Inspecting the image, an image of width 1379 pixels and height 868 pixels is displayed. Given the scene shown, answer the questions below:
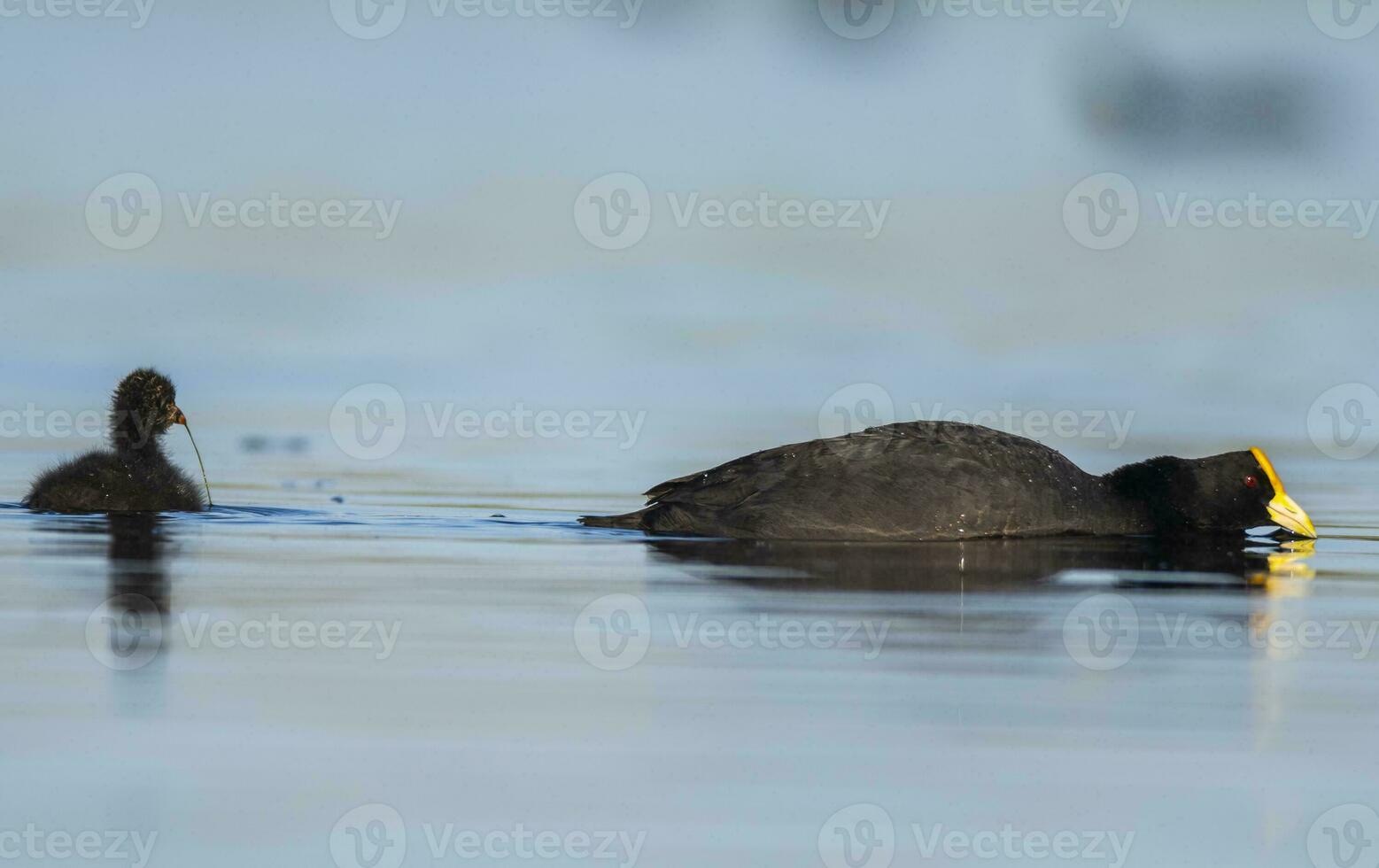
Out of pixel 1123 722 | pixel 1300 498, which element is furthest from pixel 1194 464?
pixel 1123 722

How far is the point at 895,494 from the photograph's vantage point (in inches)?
462

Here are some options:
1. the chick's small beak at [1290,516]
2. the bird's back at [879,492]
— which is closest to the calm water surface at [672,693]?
the bird's back at [879,492]

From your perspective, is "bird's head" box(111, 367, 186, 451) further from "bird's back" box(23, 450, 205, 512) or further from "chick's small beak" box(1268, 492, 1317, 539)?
"chick's small beak" box(1268, 492, 1317, 539)

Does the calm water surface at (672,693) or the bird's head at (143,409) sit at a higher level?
the bird's head at (143,409)

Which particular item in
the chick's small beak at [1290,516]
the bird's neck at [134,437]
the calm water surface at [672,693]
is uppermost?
the bird's neck at [134,437]

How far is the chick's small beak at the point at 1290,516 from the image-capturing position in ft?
40.6

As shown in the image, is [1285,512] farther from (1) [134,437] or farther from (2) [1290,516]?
(1) [134,437]

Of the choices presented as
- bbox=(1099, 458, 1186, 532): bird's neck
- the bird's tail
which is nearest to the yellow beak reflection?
bbox=(1099, 458, 1186, 532): bird's neck

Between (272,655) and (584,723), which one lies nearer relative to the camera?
(584,723)

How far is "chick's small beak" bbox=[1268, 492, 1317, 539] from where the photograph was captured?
40.6 feet

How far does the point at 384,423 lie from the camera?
18.1 m

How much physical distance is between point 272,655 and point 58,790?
1.90m

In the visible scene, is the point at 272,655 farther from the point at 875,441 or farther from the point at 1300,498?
the point at 1300,498

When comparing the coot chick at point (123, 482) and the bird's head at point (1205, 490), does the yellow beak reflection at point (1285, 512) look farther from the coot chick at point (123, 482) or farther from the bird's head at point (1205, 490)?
the coot chick at point (123, 482)
